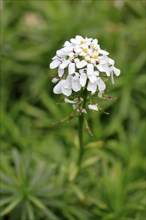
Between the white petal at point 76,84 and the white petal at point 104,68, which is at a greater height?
the white petal at point 104,68

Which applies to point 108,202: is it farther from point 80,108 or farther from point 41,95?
point 41,95

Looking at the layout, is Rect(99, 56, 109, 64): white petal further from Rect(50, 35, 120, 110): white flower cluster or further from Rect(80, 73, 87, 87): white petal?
Rect(80, 73, 87, 87): white petal

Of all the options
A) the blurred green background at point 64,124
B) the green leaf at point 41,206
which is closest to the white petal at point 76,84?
the blurred green background at point 64,124

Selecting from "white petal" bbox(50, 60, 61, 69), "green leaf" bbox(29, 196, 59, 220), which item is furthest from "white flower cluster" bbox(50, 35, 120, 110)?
"green leaf" bbox(29, 196, 59, 220)

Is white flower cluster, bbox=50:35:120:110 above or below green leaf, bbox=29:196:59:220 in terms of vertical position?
above

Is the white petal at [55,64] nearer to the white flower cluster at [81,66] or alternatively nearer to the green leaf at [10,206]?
the white flower cluster at [81,66]

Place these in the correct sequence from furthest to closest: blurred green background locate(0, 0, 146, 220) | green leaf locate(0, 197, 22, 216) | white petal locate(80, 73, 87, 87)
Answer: blurred green background locate(0, 0, 146, 220) < green leaf locate(0, 197, 22, 216) < white petal locate(80, 73, 87, 87)
